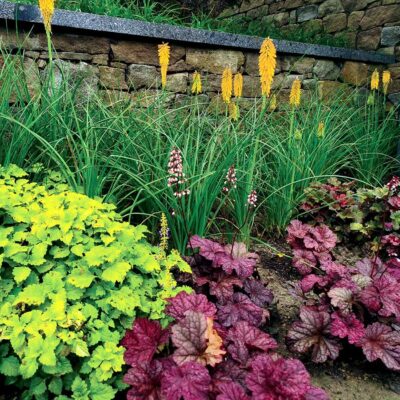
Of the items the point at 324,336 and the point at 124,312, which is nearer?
the point at 124,312

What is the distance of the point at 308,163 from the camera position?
3.24 m

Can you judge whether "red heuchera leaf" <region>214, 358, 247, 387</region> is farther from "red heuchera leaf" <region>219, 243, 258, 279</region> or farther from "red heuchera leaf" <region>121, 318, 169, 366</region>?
"red heuchera leaf" <region>219, 243, 258, 279</region>

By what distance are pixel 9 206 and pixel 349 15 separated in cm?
538

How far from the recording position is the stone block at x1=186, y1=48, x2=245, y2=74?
13.7 ft

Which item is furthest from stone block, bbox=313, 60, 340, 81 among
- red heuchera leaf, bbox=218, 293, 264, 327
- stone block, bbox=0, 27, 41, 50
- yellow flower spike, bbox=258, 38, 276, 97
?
red heuchera leaf, bbox=218, 293, 264, 327

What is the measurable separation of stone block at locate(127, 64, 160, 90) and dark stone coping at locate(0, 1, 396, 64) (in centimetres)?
26

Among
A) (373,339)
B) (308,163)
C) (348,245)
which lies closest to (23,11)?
(308,163)

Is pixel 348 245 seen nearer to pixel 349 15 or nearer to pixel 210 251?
pixel 210 251

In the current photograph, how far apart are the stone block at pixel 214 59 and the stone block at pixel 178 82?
14 cm

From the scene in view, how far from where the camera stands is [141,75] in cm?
388

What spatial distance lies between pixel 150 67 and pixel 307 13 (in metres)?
3.22

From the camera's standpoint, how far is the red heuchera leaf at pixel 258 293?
1.81 meters

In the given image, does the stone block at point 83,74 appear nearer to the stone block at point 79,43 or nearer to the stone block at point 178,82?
the stone block at point 79,43

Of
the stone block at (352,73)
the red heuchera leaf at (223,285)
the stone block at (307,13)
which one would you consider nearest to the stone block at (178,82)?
the stone block at (352,73)
